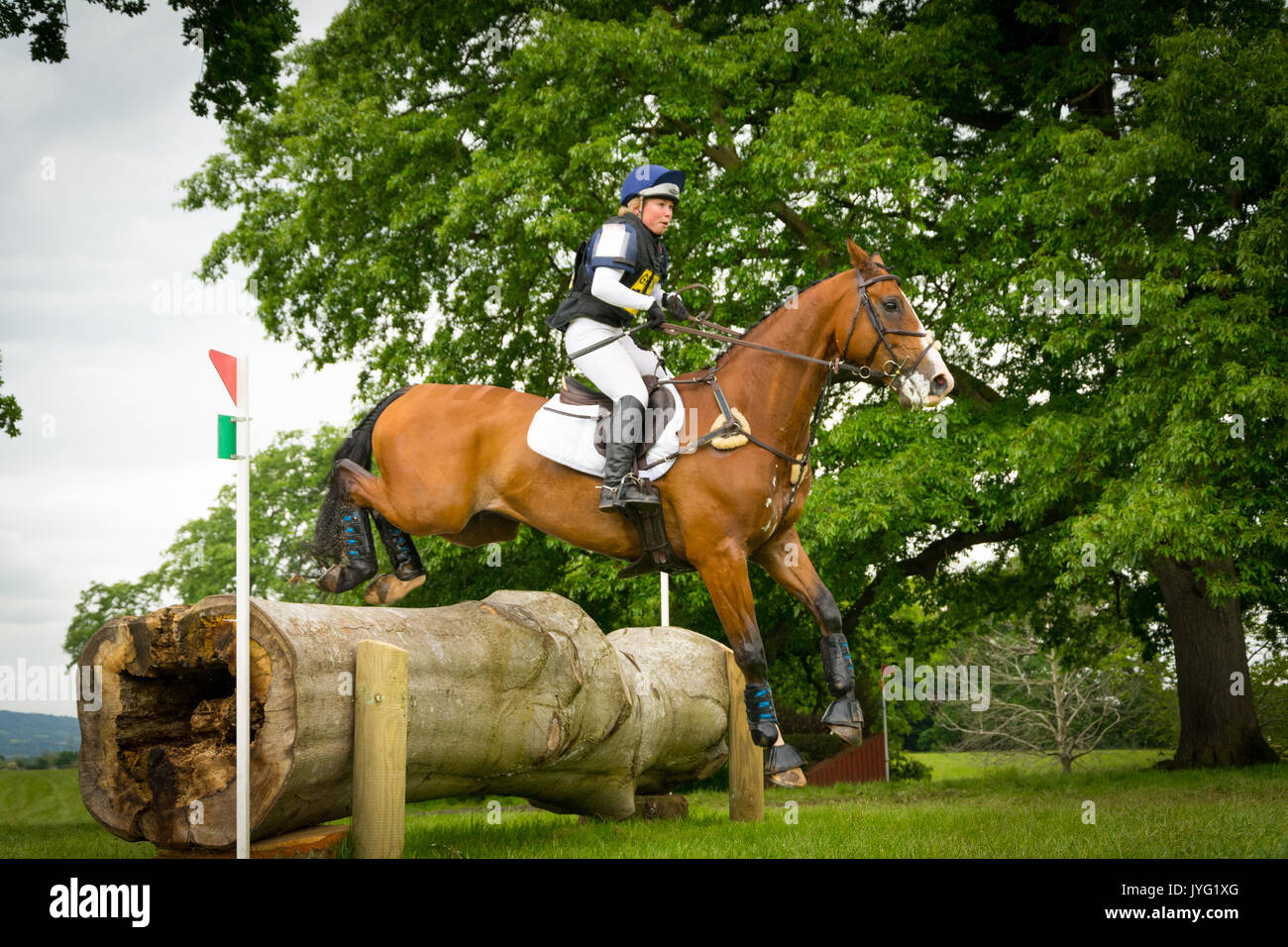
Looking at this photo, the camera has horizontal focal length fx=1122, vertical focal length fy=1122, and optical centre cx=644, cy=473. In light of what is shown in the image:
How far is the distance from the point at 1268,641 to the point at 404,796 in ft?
56.2

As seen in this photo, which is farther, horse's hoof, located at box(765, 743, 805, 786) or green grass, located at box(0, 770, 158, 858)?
green grass, located at box(0, 770, 158, 858)

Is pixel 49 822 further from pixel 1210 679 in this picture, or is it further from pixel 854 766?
pixel 854 766

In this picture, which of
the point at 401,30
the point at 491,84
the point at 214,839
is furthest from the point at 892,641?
the point at 214,839

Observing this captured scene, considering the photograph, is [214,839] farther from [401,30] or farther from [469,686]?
[401,30]

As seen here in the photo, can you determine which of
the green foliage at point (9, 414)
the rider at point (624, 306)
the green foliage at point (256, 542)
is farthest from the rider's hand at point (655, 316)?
the green foliage at point (256, 542)

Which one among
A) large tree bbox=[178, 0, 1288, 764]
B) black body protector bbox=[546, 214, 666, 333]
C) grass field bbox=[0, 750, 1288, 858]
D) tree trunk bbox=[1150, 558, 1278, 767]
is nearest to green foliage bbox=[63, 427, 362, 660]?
large tree bbox=[178, 0, 1288, 764]

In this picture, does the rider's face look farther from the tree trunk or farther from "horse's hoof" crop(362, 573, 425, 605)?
the tree trunk

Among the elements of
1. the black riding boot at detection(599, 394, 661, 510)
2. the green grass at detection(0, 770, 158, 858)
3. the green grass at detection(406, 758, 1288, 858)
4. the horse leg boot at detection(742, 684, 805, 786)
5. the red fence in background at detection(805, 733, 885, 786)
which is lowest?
the red fence in background at detection(805, 733, 885, 786)

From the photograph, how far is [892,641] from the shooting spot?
62.6 feet

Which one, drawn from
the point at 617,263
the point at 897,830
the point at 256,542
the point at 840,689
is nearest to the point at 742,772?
the point at 897,830

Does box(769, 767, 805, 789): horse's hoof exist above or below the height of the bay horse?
below

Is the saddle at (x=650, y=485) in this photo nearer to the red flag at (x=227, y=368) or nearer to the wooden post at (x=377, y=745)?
the wooden post at (x=377, y=745)

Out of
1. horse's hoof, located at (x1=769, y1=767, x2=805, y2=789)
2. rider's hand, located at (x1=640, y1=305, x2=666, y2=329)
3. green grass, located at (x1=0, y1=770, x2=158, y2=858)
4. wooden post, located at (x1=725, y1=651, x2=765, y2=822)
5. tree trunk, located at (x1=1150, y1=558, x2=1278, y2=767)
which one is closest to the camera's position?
horse's hoof, located at (x1=769, y1=767, x2=805, y2=789)

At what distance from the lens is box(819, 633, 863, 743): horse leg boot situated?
5.31 m
